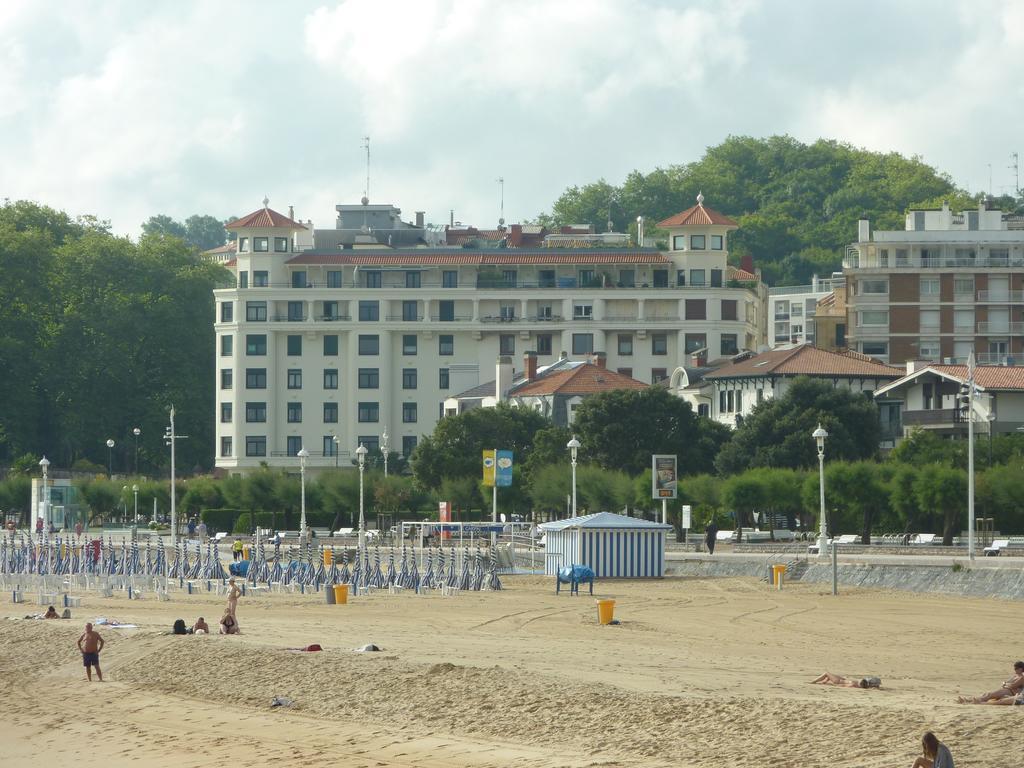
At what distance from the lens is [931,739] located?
20.4m

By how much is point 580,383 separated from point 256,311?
27623mm

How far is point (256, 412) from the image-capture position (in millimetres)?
124750

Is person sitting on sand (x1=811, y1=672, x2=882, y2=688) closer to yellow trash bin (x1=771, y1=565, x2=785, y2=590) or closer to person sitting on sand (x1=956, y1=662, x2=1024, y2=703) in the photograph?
person sitting on sand (x1=956, y1=662, x2=1024, y2=703)

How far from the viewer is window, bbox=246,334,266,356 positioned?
126 m

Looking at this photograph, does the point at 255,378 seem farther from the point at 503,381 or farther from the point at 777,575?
the point at 777,575

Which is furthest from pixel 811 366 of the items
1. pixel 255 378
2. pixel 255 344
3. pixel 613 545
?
pixel 613 545

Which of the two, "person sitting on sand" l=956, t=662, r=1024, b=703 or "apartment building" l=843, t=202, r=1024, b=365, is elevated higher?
"apartment building" l=843, t=202, r=1024, b=365

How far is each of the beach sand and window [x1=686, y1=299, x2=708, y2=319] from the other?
249 ft

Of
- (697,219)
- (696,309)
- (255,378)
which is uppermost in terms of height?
(697,219)

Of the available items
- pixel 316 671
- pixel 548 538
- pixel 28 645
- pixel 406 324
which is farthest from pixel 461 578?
pixel 406 324

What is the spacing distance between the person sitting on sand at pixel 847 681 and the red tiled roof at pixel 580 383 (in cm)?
7505

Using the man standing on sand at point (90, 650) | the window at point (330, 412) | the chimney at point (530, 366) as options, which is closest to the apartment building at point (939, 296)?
the chimney at point (530, 366)

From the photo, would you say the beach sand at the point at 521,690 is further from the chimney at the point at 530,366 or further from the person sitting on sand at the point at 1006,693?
the chimney at the point at 530,366

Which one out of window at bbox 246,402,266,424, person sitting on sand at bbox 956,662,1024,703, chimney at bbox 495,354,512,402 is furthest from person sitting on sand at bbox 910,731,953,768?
window at bbox 246,402,266,424
